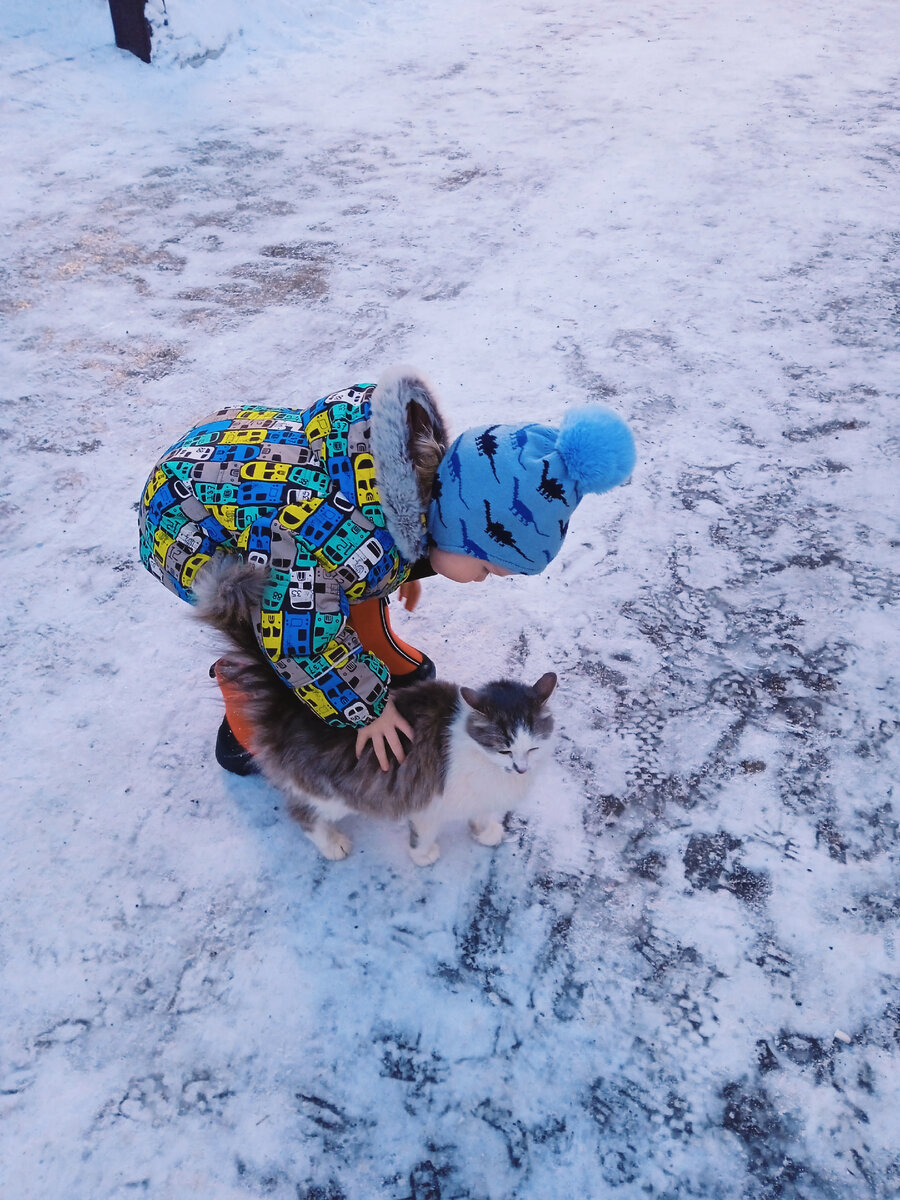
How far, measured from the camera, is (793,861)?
7.14ft

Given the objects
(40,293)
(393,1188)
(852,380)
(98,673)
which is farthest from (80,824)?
(852,380)

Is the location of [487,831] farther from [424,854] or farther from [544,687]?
[544,687]

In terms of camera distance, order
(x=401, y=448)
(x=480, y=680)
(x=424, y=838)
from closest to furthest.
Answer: (x=401, y=448) < (x=424, y=838) < (x=480, y=680)

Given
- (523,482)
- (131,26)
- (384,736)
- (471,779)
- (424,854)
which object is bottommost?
(424,854)

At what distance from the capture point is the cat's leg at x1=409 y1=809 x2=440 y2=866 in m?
2.14

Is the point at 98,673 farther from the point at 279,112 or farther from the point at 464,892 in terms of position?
the point at 279,112

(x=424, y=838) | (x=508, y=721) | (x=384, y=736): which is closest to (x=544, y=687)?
(x=508, y=721)

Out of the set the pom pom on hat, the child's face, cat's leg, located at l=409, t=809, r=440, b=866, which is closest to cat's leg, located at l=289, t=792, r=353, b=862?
cat's leg, located at l=409, t=809, r=440, b=866

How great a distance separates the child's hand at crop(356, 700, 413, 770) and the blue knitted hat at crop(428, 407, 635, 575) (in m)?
0.51

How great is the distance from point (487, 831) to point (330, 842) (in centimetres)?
48

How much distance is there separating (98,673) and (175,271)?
3050 millimetres

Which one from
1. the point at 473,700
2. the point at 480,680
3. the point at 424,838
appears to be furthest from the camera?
the point at 480,680

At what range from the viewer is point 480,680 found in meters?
2.66

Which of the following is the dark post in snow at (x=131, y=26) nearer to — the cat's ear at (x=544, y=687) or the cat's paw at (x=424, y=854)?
the cat's ear at (x=544, y=687)
